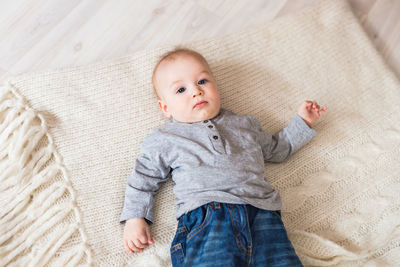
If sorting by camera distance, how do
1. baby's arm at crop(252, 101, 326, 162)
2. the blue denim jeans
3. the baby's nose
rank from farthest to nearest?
1. baby's arm at crop(252, 101, 326, 162)
2. the baby's nose
3. the blue denim jeans

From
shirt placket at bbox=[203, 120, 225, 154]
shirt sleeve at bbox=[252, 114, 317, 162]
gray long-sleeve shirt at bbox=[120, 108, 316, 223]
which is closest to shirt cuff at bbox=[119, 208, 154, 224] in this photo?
gray long-sleeve shirt at bbox=[120, 108, 316, 223]

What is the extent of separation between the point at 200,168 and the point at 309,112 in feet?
1.44

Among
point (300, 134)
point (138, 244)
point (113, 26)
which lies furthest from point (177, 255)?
point (113, 26)

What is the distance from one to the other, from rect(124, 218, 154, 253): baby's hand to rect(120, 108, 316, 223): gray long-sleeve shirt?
21 mm

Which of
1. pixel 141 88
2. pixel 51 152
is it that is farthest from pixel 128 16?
pixel 51 152

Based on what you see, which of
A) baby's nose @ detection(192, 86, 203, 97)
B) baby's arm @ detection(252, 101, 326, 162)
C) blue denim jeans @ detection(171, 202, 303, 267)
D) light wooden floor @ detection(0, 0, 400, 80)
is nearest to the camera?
blue denim jeans @ detection(171, 202, 303, 267)

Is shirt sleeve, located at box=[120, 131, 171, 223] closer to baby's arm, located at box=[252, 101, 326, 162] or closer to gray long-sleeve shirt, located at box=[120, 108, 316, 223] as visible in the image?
gray long-sleeve shirt, located at box=[120, 108, 316, 223]

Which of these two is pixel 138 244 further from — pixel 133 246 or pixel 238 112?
pixel 238 112

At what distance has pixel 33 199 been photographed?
91 cm

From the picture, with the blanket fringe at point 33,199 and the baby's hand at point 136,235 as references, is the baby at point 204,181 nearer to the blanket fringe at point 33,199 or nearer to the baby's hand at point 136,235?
the baby's hand at point 136,235

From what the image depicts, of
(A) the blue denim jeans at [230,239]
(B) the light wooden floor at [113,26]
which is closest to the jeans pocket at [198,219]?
(A) the blue denim jeans at [230,239]

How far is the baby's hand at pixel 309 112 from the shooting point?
3.48 ft

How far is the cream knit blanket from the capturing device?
2.97 ft

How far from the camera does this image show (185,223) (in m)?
0.89
